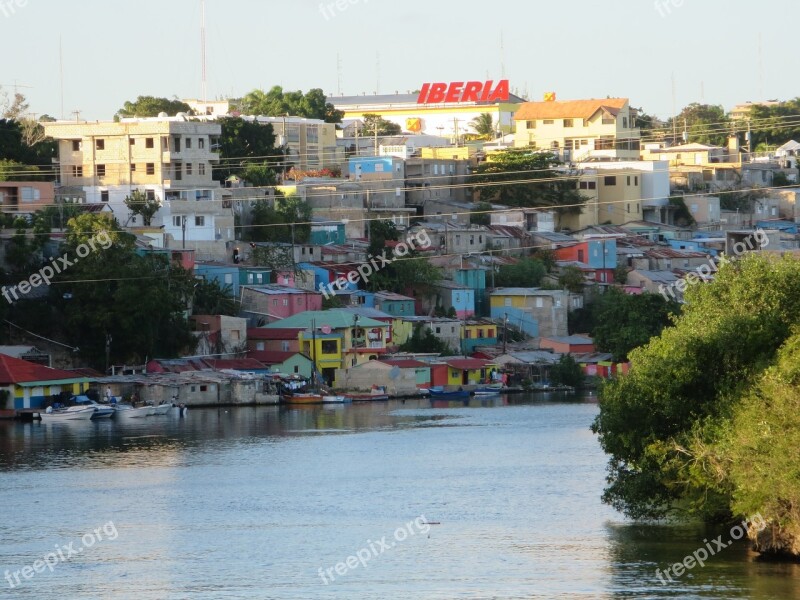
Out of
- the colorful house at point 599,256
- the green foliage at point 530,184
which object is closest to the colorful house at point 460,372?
the colorful house at point 599,256

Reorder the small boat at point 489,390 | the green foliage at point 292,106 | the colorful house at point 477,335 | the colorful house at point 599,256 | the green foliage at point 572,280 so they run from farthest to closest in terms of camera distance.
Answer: the green foliage at point 292,106
the colorful house at point 599,256
the green foliage at point 572,280
the colorful house at point 477,335
the small boat at point 489,390

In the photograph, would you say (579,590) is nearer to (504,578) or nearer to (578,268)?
(504,578)

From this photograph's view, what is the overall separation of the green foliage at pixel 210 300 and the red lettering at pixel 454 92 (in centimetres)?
4565

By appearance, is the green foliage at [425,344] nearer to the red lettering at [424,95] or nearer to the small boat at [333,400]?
the small boat at [333,400]

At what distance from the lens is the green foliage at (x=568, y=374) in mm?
50031

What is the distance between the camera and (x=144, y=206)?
5200 cm

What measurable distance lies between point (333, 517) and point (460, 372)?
23.3 m

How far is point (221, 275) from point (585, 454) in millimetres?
19224

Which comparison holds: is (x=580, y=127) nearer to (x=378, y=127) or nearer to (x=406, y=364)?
A: (x=378, y=127)

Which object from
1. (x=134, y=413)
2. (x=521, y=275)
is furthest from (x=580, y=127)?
(x=134, y=413)

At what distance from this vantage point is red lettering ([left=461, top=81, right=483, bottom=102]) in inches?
3541

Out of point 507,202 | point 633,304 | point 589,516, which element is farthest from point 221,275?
point 589,516

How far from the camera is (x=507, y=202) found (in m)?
65.9

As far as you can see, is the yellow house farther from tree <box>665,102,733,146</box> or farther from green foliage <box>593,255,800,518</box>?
green foliage <box>593,255,800,518</box>
